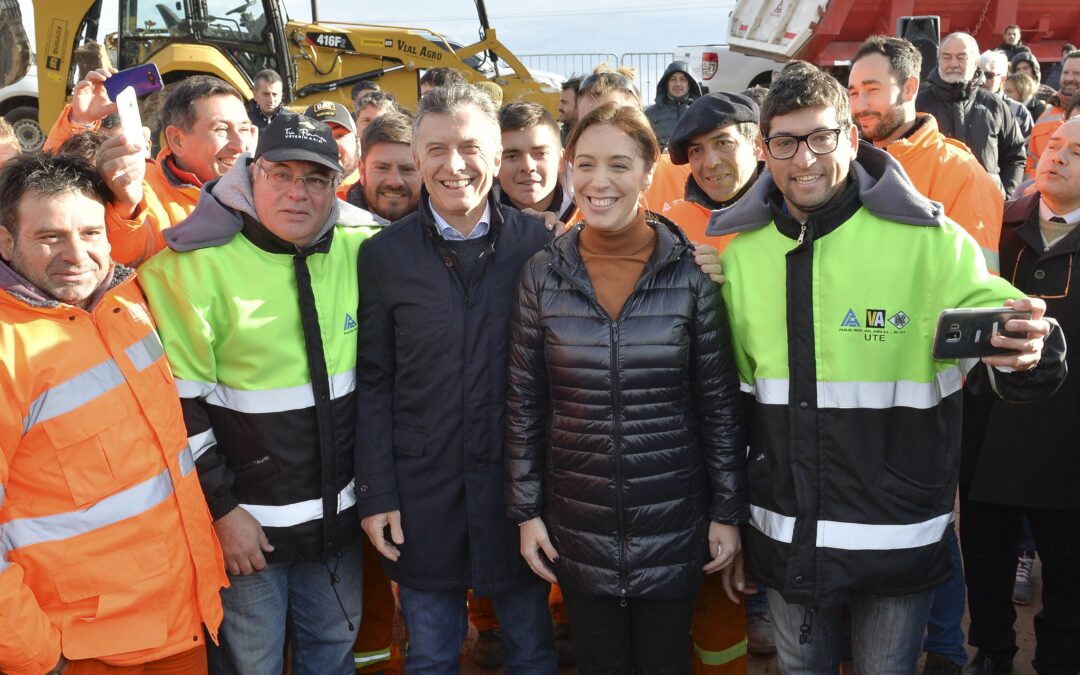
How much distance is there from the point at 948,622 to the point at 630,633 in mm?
1406

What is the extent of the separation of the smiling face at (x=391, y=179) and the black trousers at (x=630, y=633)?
1.80 m

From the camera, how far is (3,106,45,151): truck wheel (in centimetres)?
1395

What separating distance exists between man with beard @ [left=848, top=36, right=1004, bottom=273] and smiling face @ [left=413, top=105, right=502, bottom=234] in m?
1.63

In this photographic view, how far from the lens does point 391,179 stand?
3.60m

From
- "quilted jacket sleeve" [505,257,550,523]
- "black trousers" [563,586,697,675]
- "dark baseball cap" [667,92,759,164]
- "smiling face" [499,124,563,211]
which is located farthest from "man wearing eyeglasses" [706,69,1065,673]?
"smiling face" [499,124,563,211]

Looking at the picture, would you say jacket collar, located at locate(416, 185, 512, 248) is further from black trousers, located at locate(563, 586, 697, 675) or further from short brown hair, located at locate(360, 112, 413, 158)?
black trousers, located at locate(563, 586, 697, 675)

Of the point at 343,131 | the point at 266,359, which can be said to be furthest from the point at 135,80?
the point at 343,131

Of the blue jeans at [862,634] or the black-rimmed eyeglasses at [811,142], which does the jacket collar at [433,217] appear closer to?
the black-rimmed eyeglasses at [811,142]

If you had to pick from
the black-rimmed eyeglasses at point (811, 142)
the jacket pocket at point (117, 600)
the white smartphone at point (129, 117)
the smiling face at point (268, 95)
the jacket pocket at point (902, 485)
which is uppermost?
the smiling face at point (268, 95)

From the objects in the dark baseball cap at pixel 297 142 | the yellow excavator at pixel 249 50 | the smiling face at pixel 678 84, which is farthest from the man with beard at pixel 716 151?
the yellow excavator at pixel 249 50

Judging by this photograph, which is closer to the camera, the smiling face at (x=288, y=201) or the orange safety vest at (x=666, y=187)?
the smiling face at (x=288, y=201)

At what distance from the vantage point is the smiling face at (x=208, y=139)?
3.38 m

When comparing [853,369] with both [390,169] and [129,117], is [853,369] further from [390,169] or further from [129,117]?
[129,117]

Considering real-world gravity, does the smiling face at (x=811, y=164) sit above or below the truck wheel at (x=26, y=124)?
below
